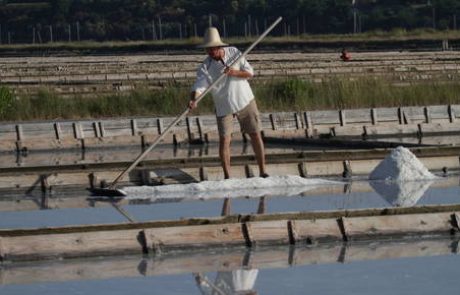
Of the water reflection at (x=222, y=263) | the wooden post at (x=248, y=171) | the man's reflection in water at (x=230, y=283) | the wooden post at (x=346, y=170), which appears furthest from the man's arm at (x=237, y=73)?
the man's reflection in water at (x=230, y=283)

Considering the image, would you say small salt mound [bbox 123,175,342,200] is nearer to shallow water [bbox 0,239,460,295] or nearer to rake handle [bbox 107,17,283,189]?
rake handle [bbox 107,17,283,189]

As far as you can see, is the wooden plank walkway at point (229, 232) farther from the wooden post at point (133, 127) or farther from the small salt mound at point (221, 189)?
the wooden post at point (133, 127)

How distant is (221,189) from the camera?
15.7 m

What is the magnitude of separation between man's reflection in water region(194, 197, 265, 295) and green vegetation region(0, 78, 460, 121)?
696 inches

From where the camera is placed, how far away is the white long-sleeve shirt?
50.5ft

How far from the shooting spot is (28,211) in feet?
49.0

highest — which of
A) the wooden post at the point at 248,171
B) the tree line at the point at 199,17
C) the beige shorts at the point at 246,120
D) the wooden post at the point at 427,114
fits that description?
the beige shorts at the point at 246,120

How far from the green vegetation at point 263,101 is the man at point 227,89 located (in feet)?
41.6

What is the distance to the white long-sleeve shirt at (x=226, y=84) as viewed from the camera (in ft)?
50.5

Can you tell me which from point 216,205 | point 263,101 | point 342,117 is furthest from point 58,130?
point 216,205

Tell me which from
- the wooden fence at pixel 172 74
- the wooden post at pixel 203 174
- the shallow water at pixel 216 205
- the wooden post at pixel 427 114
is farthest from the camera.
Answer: the wooden fence at pixel 172 74

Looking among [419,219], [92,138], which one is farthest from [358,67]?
[419,219]

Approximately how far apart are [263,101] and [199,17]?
83162 millimetres

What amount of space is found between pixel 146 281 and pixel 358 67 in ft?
121
